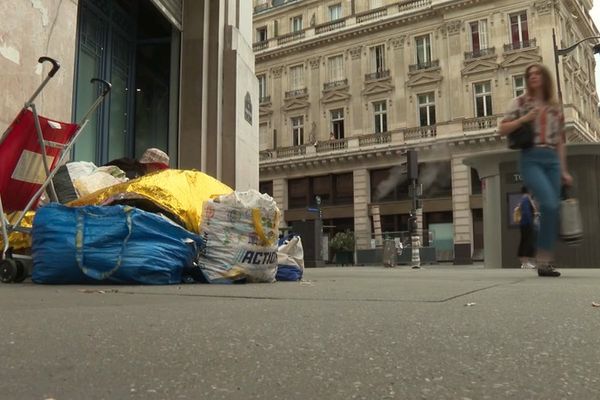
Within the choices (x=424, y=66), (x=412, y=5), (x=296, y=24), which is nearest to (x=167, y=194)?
(x=424, y=66)

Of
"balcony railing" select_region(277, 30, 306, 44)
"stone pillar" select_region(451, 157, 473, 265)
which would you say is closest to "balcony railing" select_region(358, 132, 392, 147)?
"stone pillar" select_region(451, 157, 473, 265)

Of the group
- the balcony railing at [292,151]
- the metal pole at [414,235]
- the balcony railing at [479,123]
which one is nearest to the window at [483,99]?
the balcony railing at [479,123]

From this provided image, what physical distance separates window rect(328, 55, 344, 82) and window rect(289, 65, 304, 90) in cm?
196

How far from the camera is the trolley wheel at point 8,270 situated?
15.9ft

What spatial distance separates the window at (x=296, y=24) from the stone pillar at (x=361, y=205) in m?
11.2

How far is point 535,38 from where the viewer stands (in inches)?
1101

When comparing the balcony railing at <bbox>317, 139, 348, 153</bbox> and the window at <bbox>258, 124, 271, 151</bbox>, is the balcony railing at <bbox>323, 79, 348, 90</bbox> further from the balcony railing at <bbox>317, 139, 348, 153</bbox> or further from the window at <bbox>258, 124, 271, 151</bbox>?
the window at <bbox>258, 124, 271, 151</bbox>

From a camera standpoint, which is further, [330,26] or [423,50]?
[330,26]

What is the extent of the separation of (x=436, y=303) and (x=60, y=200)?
4.31m

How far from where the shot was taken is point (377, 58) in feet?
108

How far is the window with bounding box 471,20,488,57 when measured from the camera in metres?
29.3

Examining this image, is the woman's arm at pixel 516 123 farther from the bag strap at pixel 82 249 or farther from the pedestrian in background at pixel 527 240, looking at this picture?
the bag strap at pixel 82 249

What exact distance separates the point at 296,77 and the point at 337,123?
433 centimetres

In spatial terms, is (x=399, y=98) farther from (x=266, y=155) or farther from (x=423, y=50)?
(x=266, y=155)
